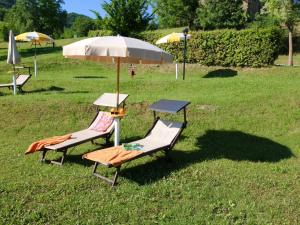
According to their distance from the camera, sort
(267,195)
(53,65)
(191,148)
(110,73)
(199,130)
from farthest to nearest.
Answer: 1. (53,65)
2. (110,73)
3. (199,130)
4. (191,148)
5. (267,195)

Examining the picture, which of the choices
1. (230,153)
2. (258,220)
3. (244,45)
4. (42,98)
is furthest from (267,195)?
(244,45)

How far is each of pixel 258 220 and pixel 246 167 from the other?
2036mm

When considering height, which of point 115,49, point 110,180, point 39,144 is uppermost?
point 115,49

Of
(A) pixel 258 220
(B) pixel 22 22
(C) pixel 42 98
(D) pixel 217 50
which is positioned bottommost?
(A) pixel 258 220

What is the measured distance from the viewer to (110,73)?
2202 centimetres

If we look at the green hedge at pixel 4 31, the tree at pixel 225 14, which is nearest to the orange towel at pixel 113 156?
the tree at pixel 225 14

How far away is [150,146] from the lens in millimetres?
7496

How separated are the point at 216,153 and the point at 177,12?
34.9m

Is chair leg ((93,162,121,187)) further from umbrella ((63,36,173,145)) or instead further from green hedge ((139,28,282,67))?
green hedge ((139,28,282,67))

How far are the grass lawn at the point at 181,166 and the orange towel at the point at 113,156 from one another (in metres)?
0.35

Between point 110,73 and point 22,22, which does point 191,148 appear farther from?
point 22,22

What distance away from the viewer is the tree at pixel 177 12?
1612 inches

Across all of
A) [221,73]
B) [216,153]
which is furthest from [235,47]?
[216,153]

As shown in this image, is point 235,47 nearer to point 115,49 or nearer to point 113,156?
point 115,49
